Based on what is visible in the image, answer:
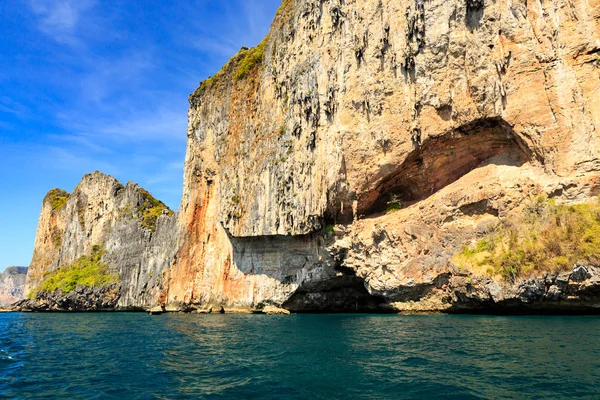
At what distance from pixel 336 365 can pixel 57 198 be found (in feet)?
343

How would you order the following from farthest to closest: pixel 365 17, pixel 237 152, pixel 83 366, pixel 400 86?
1. pixel 237 152
2. pixel 365 17
3. pixel 400 86
4. pixel 83 366

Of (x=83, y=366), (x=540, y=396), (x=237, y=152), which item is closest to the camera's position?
(x=540, y=396)

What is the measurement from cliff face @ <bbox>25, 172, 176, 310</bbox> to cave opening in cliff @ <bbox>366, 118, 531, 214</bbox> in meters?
32.7

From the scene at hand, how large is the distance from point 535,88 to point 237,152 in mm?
31301

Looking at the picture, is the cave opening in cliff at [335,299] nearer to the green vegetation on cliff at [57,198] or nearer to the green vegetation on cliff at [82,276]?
the green vegetation on cliff at [82,276]

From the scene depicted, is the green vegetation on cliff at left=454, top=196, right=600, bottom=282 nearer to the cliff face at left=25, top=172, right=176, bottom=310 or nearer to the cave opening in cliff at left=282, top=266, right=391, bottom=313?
the cave opening in cliff at left=282, top=266, right=391, bottom=313

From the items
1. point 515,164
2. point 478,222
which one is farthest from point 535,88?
point 478,222

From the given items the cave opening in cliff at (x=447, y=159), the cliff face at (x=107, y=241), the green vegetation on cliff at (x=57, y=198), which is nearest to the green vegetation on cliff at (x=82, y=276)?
the cliff face at (x=107, y=241)

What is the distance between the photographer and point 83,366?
51.4 feet

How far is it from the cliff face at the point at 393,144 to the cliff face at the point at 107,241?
576 inches

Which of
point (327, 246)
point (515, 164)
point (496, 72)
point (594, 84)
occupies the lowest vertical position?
point (327, 246)

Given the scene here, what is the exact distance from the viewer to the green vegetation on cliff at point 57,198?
97.4 m

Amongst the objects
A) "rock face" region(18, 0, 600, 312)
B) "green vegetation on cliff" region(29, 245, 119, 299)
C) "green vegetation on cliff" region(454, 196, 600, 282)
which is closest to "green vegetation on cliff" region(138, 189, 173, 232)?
"green vegetation on cliff" region(29, 245, 119, 299)

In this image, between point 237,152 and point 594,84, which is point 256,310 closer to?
point 237,152
